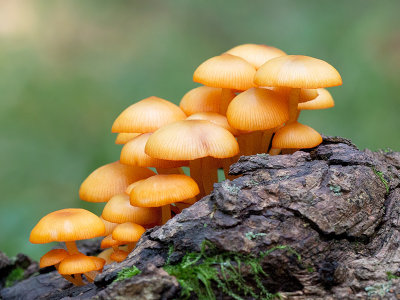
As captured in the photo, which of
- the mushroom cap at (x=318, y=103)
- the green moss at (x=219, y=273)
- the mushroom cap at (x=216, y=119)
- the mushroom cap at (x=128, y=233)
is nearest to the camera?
the green moss at (x=219, y=273)

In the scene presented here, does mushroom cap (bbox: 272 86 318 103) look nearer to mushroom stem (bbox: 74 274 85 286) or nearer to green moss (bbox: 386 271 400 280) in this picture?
green moss (bbox: 386 271 400 280)

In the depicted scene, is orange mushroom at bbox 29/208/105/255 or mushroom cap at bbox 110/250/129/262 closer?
orange mushroom at bbox 29/208/105/255

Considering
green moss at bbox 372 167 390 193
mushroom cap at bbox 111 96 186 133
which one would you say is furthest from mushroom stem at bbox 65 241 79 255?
green moss at bbox 372 167 390 193

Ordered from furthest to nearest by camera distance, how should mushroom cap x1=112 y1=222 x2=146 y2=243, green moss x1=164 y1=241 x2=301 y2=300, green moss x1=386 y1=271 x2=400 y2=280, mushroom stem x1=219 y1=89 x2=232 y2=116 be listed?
mushroom stem x1=219 y1=89 x2=232 y2=116 < mushroom cap x1=112 y1=222 x2=146 y2=243 < green moss x1=386 y1=271 x2=400 y2=280 < green moss x1=164 y1=241 x2=301 y2=300

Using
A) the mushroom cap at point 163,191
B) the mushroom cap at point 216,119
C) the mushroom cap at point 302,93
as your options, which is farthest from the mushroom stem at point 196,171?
the mushroom cap at point 302,93

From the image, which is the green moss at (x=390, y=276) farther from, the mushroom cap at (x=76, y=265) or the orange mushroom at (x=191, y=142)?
the mushroom cap at (x=76, y=265)

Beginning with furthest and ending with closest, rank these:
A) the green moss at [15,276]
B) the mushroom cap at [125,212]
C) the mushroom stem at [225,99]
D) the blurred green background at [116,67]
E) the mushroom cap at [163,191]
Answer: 1. the blurred green background at [116,67]
2. the green moss at [15,276]
3. the mushroom stem at [225,99]
4. the mushroom cap at [125,212]
5. the mushroom cap at [163,191]

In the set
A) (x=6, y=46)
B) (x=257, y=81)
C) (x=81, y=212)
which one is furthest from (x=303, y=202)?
(x=6, y=46)

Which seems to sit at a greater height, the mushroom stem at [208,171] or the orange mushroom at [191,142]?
the orange mushroom at [191,142]
